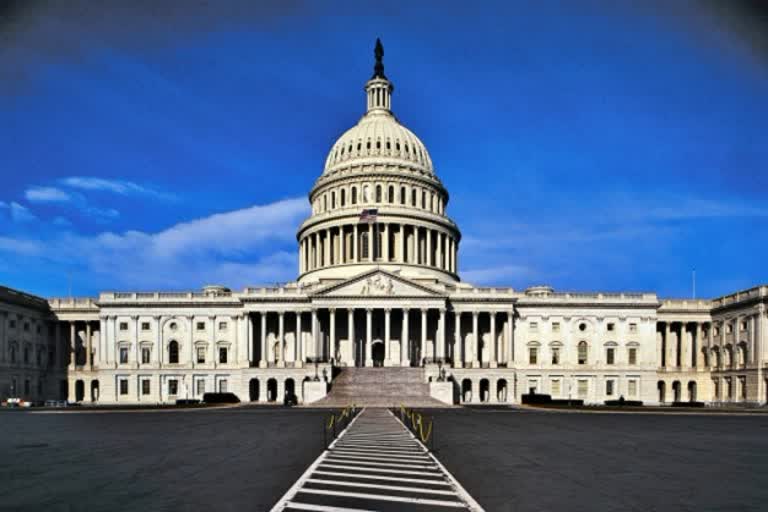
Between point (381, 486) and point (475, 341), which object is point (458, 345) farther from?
point (381, 486)

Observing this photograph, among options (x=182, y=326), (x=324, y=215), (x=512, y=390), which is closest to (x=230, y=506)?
(x=512, y=390)

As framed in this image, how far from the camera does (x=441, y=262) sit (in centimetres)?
12294

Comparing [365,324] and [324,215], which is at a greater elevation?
[324,215]

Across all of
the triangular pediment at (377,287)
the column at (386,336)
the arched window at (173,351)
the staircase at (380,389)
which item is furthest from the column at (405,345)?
the arched window at (173,351)

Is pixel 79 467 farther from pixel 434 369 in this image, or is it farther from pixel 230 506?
pixel 434 369

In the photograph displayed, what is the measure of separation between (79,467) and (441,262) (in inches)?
4114

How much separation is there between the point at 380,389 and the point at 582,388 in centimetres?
A: 4131

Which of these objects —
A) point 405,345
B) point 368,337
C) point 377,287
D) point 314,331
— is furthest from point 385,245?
point 405,345

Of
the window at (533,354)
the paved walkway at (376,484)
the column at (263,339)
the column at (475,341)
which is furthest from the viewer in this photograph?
the window at (533,354)

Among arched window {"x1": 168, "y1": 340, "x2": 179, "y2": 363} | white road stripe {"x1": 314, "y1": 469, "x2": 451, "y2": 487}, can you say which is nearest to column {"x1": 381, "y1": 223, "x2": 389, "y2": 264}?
arched window {"x1": 168, "y1": 340, "x2": 179, "y2": 363}

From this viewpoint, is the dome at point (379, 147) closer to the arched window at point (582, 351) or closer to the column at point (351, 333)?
the column at point (351, 333)

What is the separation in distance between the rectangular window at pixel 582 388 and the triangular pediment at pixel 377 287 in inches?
1105

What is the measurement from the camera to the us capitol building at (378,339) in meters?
99.8

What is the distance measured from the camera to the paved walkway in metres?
14.2
